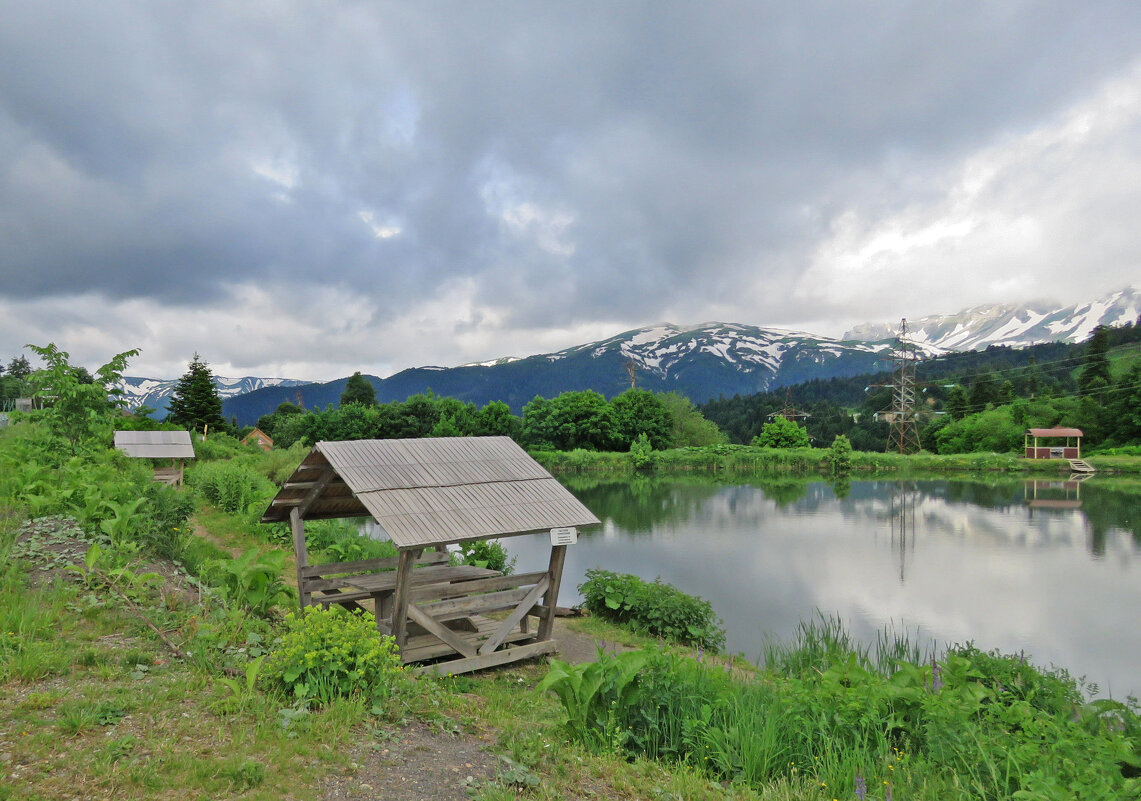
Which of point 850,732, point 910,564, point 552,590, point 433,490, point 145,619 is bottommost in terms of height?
point 910,564

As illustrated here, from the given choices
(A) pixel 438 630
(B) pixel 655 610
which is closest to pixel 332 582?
(A) pixel 438 630

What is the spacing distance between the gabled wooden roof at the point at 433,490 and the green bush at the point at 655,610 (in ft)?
12.3

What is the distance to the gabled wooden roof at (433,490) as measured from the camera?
25.8ft

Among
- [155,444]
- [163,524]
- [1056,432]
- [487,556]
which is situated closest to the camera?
[163,524]

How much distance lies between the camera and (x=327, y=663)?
5410mm

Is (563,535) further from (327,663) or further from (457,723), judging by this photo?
(327,663)

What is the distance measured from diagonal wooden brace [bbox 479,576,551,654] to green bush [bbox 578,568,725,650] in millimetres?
3533

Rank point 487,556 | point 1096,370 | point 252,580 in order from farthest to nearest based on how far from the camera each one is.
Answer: point 1096,370 → point 487,556 → point 252,580

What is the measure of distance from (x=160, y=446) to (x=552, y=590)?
90.7 feet

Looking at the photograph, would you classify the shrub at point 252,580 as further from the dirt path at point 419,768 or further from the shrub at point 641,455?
the shrub at point 641,455

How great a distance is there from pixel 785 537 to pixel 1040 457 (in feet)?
163

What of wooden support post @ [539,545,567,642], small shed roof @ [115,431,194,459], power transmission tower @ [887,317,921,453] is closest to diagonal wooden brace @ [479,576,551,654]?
wooden support post @ [539,545,567,642]

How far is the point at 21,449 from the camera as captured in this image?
50.7ft

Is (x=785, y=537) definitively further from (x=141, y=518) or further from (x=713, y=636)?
(x=141, y=518)
